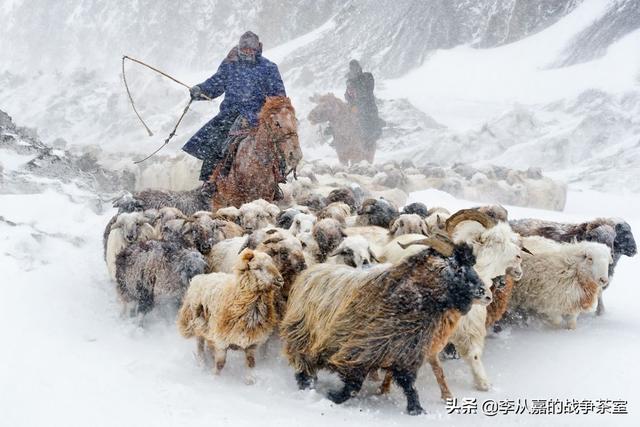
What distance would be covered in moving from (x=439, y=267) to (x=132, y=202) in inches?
185

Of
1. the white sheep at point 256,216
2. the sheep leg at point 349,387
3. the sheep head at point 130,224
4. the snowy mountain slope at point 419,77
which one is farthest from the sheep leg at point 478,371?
the snowy mountain slope at point 419,77

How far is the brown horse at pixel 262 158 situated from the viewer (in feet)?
24.7

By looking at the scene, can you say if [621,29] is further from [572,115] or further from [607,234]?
[607,234]

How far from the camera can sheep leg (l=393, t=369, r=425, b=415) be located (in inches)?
147

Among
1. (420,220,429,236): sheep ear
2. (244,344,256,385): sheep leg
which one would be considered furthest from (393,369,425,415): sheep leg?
(420,220,429,236): sheep ear

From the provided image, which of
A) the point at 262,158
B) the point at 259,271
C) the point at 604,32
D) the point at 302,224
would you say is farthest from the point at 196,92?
the point at 604,32

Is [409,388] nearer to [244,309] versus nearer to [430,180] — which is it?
[244,309]

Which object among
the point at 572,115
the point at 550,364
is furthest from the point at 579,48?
the point at 550,364

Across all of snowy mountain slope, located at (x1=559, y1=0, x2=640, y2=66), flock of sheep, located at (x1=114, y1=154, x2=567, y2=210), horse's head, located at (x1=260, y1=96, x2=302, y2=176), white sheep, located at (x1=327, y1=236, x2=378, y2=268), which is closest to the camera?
white sheep, located at (x1=327, y1=236, x2=378, y2=268)

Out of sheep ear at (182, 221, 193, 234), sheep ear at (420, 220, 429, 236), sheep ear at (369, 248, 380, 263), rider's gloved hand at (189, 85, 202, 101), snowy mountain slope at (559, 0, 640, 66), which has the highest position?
snowy mountain slope at (559, 0, 640, 66)

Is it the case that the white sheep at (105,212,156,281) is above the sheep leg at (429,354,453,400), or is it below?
above

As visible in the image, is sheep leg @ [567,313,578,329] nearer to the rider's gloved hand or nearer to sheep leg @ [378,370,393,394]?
sheep leg @ [378,370,393,394]

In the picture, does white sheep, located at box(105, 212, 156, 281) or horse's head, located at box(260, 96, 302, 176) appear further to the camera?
horse's head, located at box(260, 96, 302, 176)

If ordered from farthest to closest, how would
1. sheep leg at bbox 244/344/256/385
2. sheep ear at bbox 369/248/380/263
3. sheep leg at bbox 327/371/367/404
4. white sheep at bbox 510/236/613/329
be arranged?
white sheep at bbox 510/236/613/329
sheep ear at bbox 369/248/380/263
sheep leg at bbox 244/344/256/385
sheep leg at bbox 327/371/367/404
